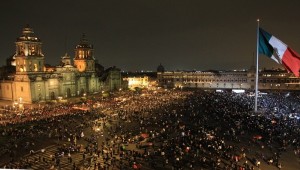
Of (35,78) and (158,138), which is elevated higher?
(35,78)

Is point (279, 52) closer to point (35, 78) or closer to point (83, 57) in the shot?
point (35, 78)

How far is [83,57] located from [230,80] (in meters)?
59.6

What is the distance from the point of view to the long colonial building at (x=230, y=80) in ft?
340

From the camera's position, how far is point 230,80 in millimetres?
114000

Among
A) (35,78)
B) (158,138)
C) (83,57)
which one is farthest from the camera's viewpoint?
(83,57)

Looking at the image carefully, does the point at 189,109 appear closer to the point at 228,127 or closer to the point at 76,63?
the point at 228,127

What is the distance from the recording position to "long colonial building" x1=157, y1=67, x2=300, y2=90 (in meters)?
104

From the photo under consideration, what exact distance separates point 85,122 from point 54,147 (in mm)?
11387

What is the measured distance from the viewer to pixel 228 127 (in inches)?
1432

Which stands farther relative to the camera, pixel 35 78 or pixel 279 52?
pixel 35 78

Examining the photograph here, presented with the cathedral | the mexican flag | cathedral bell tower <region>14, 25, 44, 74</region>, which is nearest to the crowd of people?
the mexican flag

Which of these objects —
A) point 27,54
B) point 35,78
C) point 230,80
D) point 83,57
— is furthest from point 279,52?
point 230,80

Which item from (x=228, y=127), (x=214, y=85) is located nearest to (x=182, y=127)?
(x=228, y=127)

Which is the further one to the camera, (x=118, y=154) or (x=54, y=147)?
(x=54, y=147)
